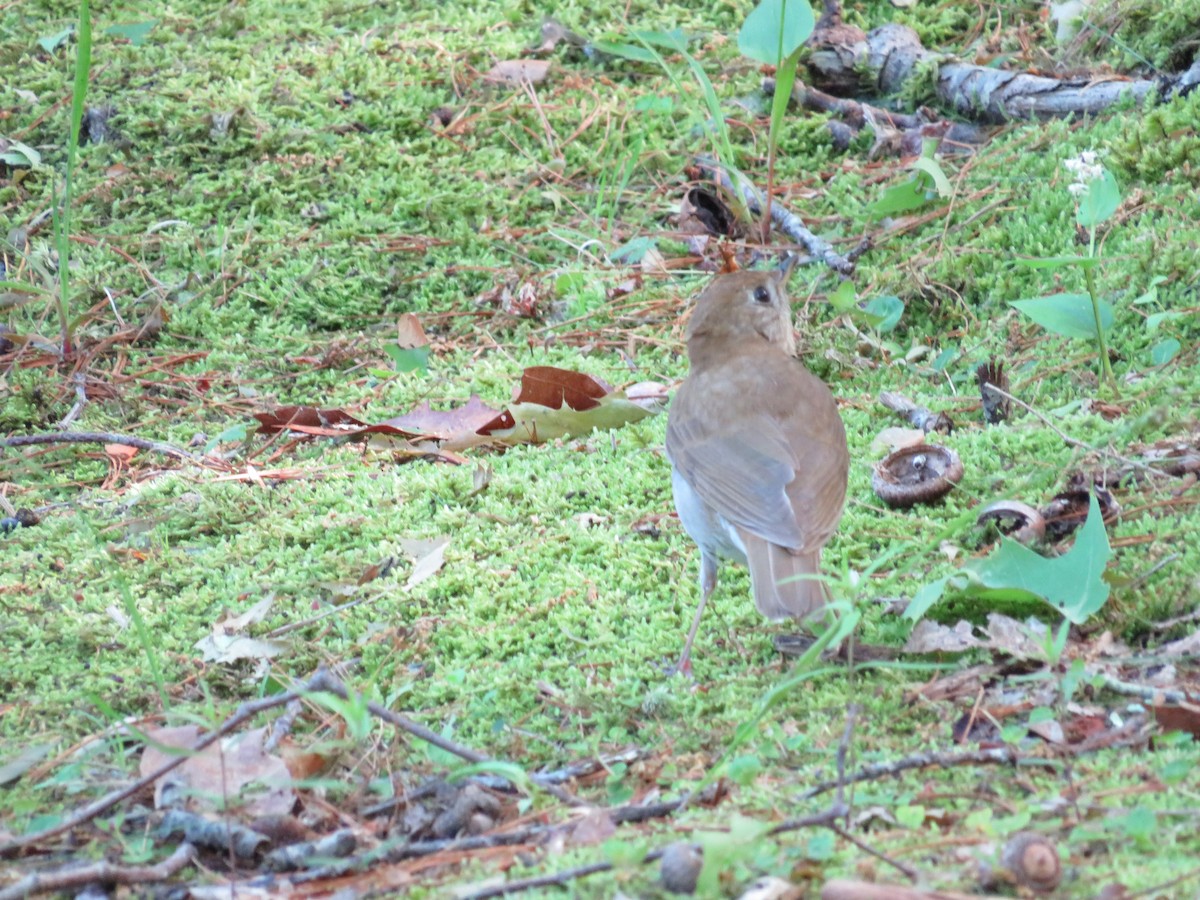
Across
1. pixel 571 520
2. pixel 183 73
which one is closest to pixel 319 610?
pixel 571 520

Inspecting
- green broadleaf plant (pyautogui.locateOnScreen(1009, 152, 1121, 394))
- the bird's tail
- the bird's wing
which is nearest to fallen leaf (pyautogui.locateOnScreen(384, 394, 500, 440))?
the bird's wing

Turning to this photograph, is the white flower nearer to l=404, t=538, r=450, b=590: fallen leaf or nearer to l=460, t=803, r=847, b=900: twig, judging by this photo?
l=404, t=538, r=450, b=590: fallen leaf

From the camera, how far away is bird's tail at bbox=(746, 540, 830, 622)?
3.55 metres

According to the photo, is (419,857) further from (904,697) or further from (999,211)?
(999,211)

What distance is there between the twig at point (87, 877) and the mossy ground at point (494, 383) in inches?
18.2

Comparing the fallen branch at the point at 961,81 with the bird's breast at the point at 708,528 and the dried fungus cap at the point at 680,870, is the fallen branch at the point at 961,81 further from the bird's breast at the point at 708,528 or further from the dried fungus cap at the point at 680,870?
the dried fungus cap at the point at 680,870

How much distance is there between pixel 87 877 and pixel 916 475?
9.61ft

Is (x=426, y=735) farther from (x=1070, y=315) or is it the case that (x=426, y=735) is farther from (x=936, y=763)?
(x=1070, y=315)

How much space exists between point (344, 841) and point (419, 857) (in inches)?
6.9

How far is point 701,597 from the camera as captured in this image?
403 centimetres

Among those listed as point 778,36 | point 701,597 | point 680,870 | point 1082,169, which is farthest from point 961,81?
point 680,870

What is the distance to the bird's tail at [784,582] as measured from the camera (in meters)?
3.55

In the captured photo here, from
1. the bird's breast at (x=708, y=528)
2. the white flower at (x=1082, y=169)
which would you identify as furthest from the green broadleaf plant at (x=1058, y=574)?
the white flower at (x=1082, y=169)

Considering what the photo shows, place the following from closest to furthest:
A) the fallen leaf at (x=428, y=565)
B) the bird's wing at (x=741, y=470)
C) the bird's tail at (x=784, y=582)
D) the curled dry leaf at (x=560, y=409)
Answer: the bird's tail at (x=784, y=582)
the bird's wing at (x=741, y=470)
the fallen leaf at (x=428, y=565)
the curled dry leaf at (x=560, y=409)
